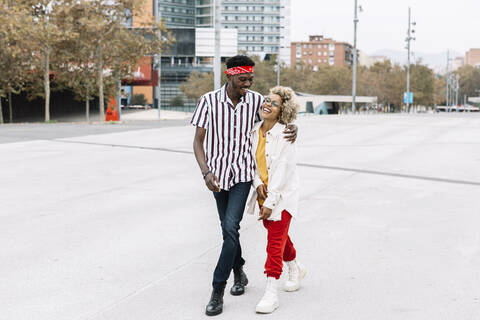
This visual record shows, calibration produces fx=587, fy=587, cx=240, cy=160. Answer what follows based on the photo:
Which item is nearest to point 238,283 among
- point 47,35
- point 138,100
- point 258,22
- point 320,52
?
point 47,35

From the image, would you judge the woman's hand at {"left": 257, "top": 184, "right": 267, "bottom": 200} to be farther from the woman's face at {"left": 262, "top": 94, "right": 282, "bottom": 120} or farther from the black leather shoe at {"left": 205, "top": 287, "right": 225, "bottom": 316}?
the black leather shoe at {"left": 205, "top": 287, "right": 225, "bottom": 316}

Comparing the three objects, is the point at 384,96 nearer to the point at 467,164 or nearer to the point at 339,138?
the point at 339,138

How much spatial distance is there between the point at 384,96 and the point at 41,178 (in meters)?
86.0

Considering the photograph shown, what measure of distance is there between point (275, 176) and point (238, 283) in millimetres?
934

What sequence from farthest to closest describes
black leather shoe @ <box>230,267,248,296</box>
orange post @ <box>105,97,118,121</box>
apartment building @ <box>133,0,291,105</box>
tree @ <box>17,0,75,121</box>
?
apartment building @ <box>133,0,291,105</box> < orange post @ <box>105,97,118,121</box> < tree @ <box>17,0,75,121</box> < black leather shoe @ <box>230,267,248,296</box>

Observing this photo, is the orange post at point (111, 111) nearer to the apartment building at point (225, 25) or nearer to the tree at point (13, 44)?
the tree at point (13, 44)

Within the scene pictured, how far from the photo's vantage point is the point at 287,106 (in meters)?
3.88

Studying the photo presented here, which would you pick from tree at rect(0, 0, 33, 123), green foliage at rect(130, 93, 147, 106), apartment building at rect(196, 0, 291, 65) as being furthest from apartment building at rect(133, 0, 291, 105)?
tree at rect(0, 0, 33, 123)

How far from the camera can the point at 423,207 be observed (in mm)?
7711

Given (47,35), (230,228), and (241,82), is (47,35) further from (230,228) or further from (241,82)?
(230,228)

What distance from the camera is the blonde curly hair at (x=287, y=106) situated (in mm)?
3867

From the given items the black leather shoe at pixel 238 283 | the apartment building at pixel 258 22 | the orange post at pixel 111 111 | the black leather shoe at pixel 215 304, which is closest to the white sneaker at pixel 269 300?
the black leather shoe at pixel 215 304

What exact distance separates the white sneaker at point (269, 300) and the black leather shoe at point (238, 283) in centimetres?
35

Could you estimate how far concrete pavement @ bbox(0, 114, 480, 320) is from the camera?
4074 mm
